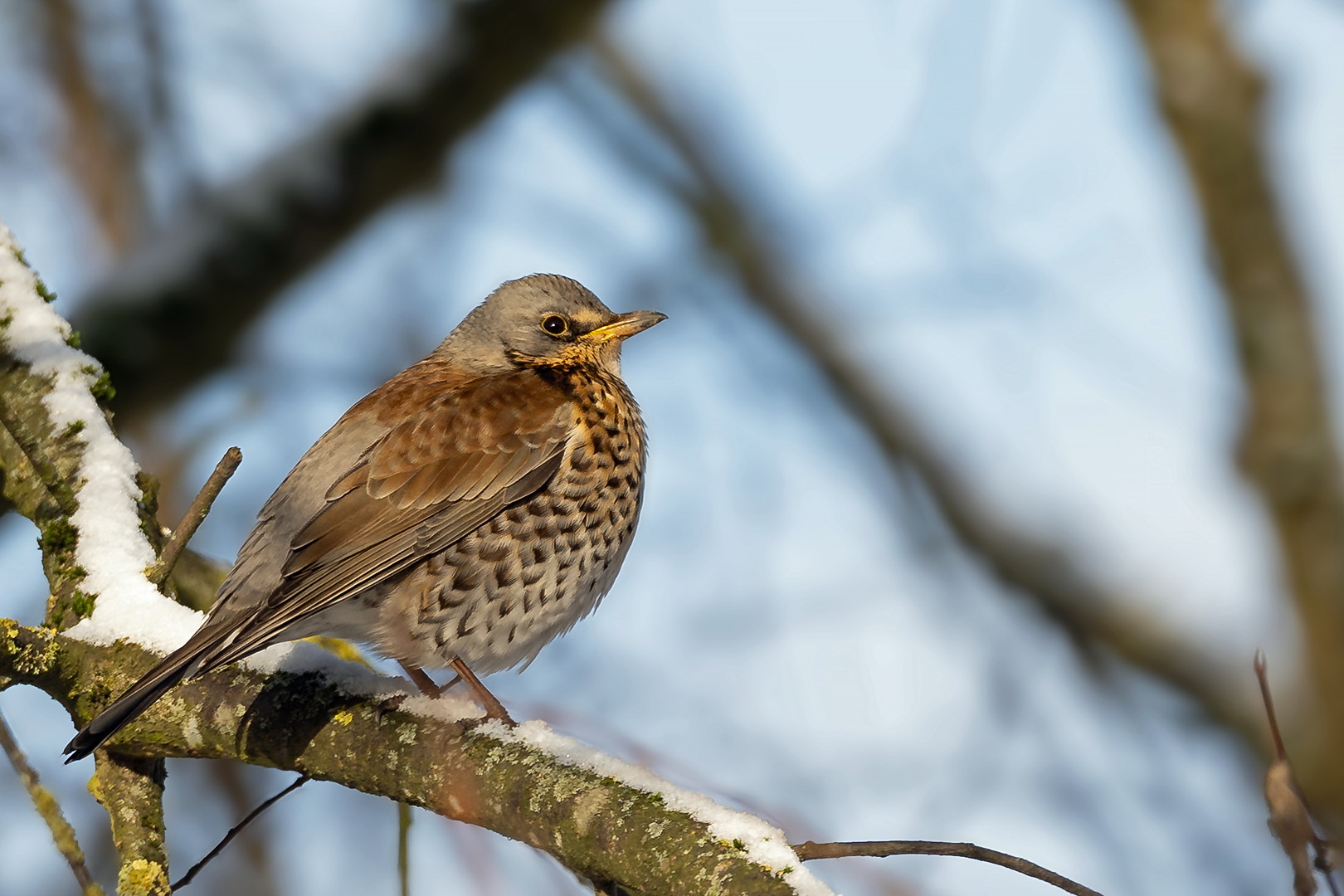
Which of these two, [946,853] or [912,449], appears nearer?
[946,853]

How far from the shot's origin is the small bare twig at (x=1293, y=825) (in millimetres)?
1873

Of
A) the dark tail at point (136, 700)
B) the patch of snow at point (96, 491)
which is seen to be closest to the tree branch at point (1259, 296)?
the patch of snow at point (96, 491)

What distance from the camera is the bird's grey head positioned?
212 inches

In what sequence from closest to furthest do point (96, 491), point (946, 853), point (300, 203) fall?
point (946, 853), point (96, 491), point (300, 203)

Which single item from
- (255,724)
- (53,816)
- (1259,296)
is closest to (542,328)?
(255,724)

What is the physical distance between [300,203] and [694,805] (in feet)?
13.6

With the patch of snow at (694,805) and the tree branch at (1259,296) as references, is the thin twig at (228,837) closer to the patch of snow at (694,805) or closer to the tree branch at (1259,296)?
the patch of snow at (694,805)

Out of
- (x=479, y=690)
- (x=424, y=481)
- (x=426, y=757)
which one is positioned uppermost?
(x=424, y=481)

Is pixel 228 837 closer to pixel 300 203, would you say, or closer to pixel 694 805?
pixel 694 805

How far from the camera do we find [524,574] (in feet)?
14.5

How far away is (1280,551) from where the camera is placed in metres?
7.84

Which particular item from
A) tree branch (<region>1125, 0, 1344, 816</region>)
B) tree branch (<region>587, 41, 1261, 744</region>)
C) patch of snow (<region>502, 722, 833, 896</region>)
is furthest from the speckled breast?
tree branch (<region>587, 41, 1261, 744</region>)

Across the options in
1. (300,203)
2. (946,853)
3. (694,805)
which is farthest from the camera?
(300,203)

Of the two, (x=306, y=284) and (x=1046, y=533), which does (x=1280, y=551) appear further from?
(x=306, y=284)
